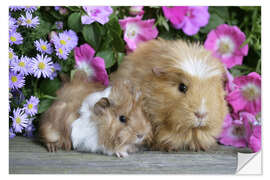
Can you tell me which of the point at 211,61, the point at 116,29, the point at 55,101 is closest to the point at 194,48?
the point at 211,61

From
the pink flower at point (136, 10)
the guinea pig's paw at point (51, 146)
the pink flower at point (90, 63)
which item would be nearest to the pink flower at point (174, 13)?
the pink flower at point (136, 10)

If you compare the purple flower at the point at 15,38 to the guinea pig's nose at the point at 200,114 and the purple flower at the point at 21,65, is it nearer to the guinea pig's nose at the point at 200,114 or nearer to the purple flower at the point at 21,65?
the purple flower at the point at 21,65

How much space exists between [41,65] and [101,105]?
40 cm

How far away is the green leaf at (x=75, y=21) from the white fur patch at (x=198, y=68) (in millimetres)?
625

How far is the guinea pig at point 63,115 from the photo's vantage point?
153 cm

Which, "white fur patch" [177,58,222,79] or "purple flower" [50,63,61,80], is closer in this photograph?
"white fur patch" [177,58,222,79]

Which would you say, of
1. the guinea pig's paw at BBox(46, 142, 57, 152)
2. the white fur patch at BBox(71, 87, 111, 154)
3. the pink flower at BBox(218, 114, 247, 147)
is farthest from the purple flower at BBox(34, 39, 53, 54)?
the pink flower at BBox(218, 114, 247, 147)

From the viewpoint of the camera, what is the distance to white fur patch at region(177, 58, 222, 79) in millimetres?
A: 1457

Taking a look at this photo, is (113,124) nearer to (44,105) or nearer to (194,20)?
(44,105)

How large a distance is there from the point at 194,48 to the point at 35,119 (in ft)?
3.15

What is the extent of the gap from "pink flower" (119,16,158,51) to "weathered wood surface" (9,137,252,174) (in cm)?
67

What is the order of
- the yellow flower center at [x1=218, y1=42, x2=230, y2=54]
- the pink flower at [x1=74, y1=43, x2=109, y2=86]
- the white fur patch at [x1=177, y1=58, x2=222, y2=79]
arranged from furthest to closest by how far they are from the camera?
1. the yellow flower center at [x1=218, y1=42, x2=230, y2=54]
2. the pink flower at [x1=74, y1=43, x2=109, y2=86]
3. the white fur patch at [x1=177, y1=58, x2=222, y2=79]

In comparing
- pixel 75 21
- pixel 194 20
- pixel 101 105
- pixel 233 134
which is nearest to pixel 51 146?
pixel 101 105

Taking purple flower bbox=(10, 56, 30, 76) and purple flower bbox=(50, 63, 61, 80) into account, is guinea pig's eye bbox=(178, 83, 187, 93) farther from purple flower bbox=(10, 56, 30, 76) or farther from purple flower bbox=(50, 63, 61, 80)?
purple flower bbox=(10, 56, 30, 76)
